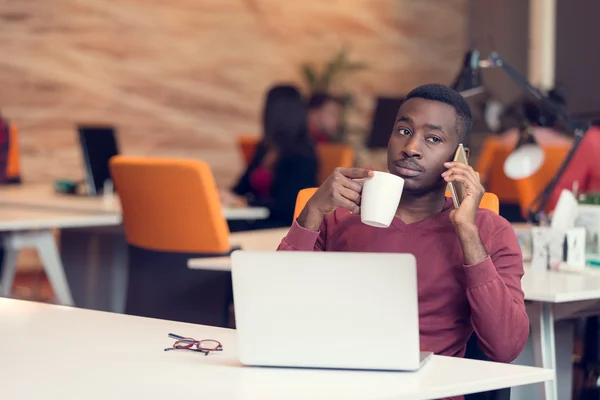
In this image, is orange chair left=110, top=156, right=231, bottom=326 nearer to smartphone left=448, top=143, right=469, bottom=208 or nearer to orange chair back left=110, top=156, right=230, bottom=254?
orange chair back left=110, top=156, right=230, bottom=254

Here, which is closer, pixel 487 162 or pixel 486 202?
pixel 486 202

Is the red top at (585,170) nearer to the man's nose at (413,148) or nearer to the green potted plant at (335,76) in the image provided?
the man's nose at (413,148)

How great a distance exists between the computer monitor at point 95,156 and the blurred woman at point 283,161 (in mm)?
690

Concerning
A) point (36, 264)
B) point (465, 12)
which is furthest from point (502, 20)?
point (36, 264)

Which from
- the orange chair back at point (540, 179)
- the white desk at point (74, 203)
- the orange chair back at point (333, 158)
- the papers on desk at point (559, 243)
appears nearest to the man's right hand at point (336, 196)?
Result: the papers on desk at point (559, 243)

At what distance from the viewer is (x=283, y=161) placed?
4945mm

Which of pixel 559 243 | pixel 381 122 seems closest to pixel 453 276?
pixel 559 243

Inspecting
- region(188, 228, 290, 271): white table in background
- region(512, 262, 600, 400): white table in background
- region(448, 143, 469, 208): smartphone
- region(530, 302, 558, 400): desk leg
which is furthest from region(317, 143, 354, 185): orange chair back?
region(448, 143, 469, 208): smartphone

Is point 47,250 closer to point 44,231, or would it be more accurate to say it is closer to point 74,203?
point 44,231

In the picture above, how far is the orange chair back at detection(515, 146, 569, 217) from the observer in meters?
4.83

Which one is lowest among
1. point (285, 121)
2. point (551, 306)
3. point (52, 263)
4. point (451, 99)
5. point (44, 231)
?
point (52, 263)

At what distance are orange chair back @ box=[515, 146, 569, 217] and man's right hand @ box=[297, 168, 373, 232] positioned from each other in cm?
288

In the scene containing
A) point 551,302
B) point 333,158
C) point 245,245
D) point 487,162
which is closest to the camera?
point 551,302

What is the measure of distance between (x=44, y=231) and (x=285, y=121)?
1.26 m
